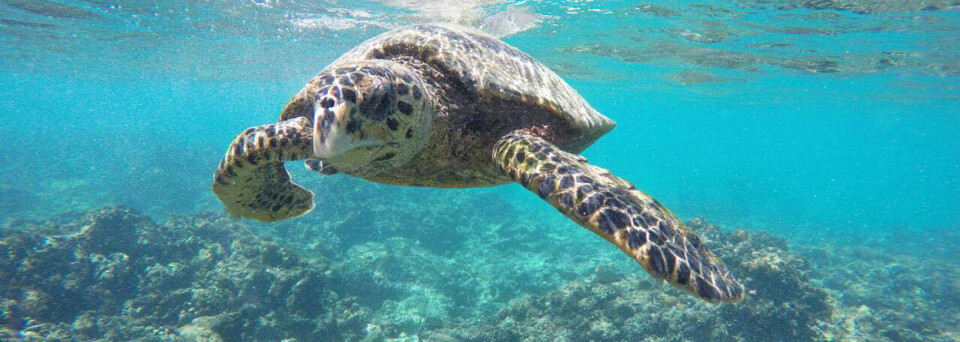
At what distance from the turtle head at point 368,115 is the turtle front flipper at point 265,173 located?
0.67 meters

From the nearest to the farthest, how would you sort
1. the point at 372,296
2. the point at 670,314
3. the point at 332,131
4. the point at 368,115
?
the point at 332,131 → the point at 368,115 → the point at 670,314 → the point at 372,296

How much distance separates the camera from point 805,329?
8320 millimetres

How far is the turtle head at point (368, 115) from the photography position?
87.5 inches

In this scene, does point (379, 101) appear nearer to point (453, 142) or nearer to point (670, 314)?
point (453, 142)

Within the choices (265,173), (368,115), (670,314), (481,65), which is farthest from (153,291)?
(670,314)

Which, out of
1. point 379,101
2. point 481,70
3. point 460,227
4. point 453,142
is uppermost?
point 481,70

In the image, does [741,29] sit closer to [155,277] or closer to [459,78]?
[459,78]

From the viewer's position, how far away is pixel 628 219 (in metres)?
2.35

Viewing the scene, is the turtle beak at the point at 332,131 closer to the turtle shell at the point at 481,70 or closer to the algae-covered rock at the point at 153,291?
the turtle shell at the point at 481,70

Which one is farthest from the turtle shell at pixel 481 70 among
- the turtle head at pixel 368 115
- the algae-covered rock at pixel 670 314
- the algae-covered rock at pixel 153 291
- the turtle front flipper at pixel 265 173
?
the algae-covered rock at pixel 153 291

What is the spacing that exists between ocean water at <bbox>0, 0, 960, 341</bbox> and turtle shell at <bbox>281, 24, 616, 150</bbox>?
19.4 feet

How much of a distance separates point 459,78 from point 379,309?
955 centimetres

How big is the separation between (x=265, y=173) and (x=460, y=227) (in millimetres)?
14229

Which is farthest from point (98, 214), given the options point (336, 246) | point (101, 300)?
point (336, 246)
